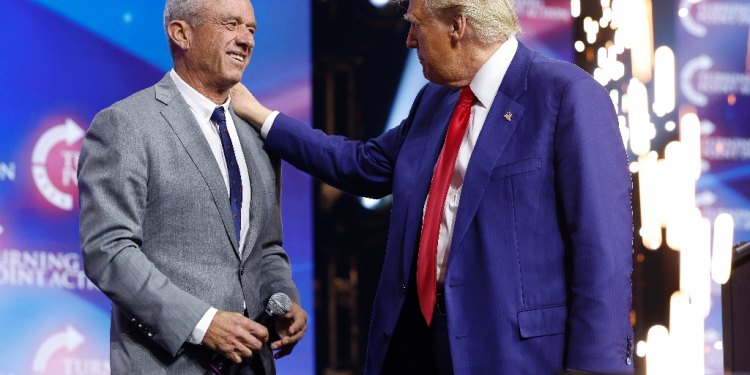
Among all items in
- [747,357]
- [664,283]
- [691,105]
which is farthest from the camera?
[691,105]

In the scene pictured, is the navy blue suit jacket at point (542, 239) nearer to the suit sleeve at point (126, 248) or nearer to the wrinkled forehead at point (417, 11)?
the wrinkled forehead at point (417, 11)

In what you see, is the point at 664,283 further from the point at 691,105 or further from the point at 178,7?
the point at 178,7

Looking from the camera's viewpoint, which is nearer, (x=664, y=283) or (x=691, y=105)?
(x=664, y=283)

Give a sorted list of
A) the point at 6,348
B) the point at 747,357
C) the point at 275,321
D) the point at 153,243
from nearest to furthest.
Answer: the point at 153,243
the point at 275,321
the point at 747,357
the point at 6,348

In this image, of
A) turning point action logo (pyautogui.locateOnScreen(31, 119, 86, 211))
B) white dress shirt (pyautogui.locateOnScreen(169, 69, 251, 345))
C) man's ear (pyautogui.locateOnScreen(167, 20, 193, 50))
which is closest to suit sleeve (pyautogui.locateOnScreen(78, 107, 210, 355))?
white dress shirt (pyautogui.locateOnScreen(169, 69, 251, 345))

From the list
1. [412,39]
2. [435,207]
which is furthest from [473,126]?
[412,39]

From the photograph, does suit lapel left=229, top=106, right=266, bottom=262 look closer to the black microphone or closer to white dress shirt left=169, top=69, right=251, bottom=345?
white dress shirt left=169, top=69, right=251, bottom=345

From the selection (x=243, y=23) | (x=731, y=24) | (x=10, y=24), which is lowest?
(x=243, y=23)

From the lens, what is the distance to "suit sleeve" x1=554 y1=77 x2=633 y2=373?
171 centimetres

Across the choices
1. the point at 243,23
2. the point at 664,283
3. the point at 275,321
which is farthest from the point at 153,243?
the point at 664,283

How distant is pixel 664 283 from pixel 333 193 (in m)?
2.14

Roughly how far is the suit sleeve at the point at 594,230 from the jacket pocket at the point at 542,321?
26mm

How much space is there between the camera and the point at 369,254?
3.57 m

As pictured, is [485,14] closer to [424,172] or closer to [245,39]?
[424,172]
